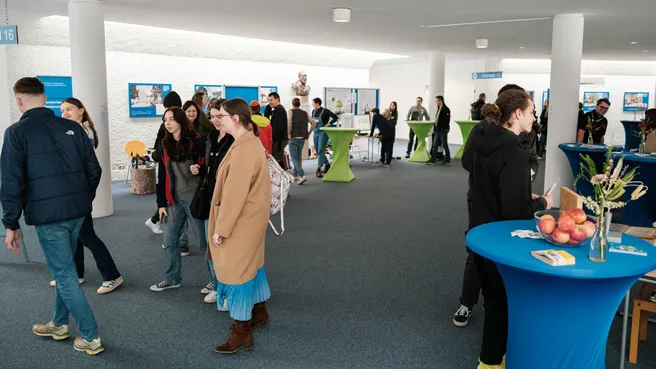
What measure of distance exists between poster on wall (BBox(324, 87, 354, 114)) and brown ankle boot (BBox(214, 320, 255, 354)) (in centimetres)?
1178

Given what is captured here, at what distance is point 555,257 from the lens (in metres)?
2.33

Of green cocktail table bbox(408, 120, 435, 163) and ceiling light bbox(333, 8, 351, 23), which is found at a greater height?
ceiling light bbox(333, 8, 351, 23)

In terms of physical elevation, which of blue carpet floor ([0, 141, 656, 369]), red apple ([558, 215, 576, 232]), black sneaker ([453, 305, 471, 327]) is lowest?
blue carpet floor ([0, 141, 656, 369])

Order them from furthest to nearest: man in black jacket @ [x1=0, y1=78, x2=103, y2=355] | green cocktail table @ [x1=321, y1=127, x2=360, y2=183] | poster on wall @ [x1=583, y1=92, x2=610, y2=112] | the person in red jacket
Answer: poster on wall @ [x1=583, y1=92, x2=610, y2=112]
green cocktail table @ [x1=321, y1=127, x2=360, y2=183]
the person in red jacket
man in black jacket @ [x1=0, y1=78, x2=103, y2=355]

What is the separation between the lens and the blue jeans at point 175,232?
4.29 meters

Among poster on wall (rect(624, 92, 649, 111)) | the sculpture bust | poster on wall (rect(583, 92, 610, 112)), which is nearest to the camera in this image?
the sculpture bust

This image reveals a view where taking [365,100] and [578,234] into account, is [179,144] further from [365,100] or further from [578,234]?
[365,100]

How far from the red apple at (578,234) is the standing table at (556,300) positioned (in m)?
0.05

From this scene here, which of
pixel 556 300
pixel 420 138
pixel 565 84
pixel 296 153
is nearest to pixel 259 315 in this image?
pixel 556 300

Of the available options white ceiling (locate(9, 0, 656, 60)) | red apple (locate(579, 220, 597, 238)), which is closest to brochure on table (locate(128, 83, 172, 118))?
white ceiling (locate(9, 0, 656, 60))

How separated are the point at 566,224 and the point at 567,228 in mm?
22

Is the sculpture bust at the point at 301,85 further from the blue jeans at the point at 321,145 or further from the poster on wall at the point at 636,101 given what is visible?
the poster on wall at the point at 636,101

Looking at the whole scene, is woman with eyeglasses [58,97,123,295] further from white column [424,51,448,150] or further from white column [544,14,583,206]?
white column [424,51,448,150]

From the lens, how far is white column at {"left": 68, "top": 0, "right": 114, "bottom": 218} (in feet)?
22.9
